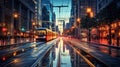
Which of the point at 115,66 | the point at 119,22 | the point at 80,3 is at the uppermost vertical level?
the point at 80,3

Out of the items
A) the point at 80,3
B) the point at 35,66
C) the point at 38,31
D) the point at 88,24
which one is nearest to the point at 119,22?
the point at 88,24

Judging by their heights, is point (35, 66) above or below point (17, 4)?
below

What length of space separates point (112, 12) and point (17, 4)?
162 feet

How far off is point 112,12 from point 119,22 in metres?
19.9

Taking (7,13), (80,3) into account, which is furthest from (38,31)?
(80,3)

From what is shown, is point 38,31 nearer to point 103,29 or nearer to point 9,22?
point 9,22

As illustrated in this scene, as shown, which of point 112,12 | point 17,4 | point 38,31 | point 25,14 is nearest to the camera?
point 112,12

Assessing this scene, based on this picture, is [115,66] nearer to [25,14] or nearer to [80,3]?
[25,14]

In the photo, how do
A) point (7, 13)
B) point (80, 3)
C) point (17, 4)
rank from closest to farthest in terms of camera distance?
1. point (7, 13)
2. point (17, 4)
3. point (80, 3)

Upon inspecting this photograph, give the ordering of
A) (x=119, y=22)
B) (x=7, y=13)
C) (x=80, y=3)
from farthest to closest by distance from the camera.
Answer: (x=80, y=3), (x=7, y=13), (x=119, y=22)

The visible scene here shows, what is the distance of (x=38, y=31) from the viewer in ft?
222

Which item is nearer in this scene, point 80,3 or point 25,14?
point 25,14

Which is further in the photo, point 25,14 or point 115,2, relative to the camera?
point 25,14

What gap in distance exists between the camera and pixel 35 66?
618 inches
